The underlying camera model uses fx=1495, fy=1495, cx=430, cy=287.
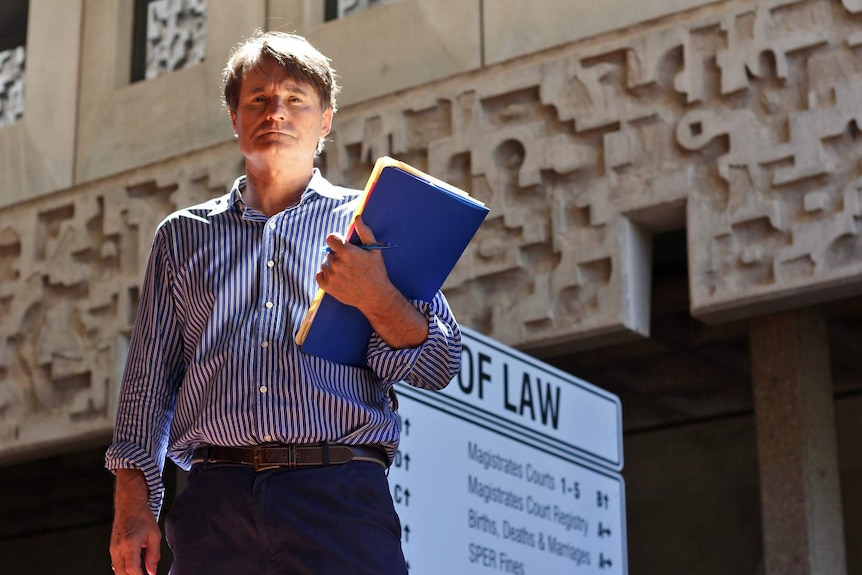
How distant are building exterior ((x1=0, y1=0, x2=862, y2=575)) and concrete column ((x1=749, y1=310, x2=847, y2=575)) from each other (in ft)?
0.04

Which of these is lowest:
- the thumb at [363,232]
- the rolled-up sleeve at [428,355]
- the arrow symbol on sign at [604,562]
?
the rolled-up sleeve at [428,355]

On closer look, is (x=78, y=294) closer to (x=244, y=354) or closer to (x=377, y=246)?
(x=244, y=354)

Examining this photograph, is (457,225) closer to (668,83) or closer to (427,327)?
(427,327)

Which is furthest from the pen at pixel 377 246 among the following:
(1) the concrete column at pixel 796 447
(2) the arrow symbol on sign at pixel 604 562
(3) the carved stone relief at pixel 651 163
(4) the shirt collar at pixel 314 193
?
(1) the concrete column at pixel 796 447

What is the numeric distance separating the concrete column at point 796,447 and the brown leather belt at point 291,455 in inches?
188

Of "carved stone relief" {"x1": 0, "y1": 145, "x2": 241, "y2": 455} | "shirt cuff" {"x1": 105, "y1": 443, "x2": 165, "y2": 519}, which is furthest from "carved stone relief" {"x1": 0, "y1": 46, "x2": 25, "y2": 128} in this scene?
"shirt cuff" {"x1": 105, "y1": 443, "x2": 165, "y2": 519}

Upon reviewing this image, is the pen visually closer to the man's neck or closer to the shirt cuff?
the man's neck

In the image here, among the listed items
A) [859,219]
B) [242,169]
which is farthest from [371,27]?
[859,219]

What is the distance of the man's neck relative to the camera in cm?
221

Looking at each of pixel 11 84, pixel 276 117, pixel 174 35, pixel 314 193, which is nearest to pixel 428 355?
pixel 314 193

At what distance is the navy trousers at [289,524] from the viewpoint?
1942 millimetres

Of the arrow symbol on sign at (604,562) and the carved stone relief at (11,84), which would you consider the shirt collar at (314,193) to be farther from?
the carved stone relief at (11,84)

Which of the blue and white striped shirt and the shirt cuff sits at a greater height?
the blue and white striped shirt

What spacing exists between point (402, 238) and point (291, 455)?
1.07ft
